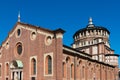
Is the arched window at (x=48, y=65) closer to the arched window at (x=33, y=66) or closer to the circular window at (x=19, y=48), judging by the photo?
the arched window at (x=33, y=66)

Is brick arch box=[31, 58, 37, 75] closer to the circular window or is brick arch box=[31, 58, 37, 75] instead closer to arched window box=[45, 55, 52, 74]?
arched window box=[45, 55, 52, 74]

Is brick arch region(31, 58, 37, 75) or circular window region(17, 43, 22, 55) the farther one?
circular window region(17, 43, 22, 55)

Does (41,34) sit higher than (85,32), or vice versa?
(85,32)

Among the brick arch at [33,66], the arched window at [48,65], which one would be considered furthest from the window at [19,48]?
the arched window at [48,65]

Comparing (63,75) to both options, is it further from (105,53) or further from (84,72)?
(105,53)

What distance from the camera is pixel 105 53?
4950 centimetres

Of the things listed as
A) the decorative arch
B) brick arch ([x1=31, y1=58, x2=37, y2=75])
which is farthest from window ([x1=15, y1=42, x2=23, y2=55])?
brick arch ([x1=31, y1=58, x2=37, y2=75])

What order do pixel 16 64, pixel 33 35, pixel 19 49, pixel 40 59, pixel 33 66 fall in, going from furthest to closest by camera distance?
pixel 19 49, pixel 16 64, pixel 33 35, pixel 33 66, pixel 40 59

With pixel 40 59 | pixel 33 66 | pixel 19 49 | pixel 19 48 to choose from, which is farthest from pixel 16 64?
pixel 40 59

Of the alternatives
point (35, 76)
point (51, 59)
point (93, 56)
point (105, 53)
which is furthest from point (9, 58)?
point (105, 53)

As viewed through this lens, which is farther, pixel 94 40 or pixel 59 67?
pixel 94 40

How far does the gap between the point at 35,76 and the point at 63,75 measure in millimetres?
4040

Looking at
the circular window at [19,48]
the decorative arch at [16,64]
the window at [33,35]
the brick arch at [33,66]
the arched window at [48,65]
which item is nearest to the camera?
the arched window at [48,65]

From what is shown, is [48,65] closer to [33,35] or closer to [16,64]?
[33,35]
